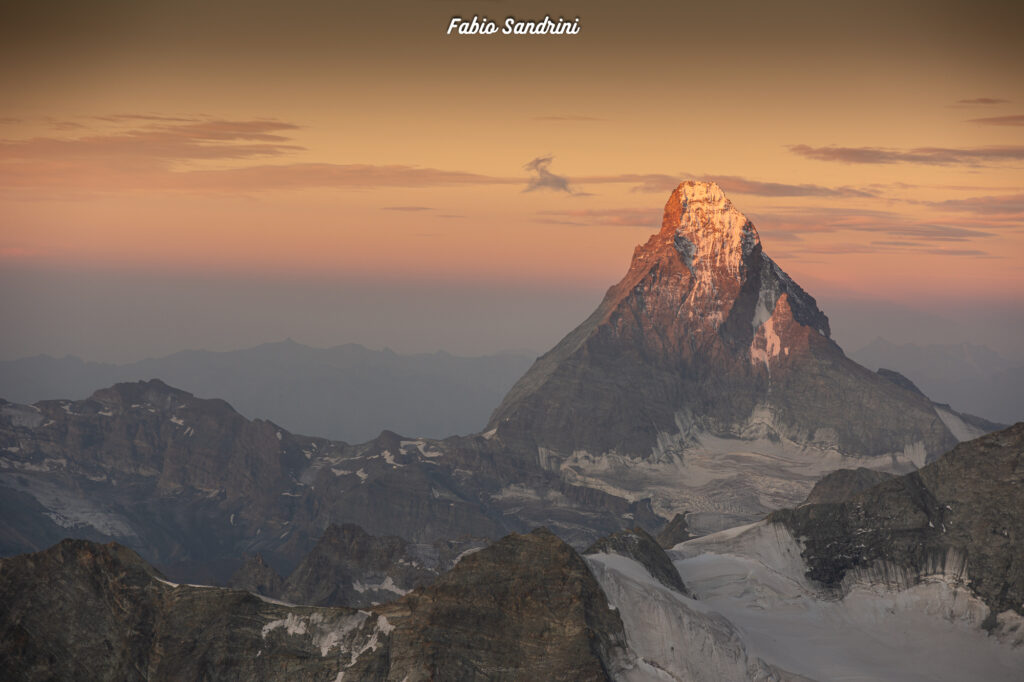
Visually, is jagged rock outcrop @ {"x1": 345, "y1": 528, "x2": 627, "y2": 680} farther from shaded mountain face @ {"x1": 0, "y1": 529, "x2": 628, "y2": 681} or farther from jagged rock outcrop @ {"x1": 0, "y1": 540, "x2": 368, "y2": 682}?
jagged rock outcrop @ {"x1": 0, "y1": 540, "x2": 368, "y2": 682}

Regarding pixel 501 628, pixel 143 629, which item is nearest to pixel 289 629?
pixel 143 629

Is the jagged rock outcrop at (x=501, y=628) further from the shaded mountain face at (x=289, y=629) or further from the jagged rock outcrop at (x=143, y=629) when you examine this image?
the jagged rock outcrop at (x=143, y=629)

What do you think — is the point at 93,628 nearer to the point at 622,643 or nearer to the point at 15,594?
the point at 15,594

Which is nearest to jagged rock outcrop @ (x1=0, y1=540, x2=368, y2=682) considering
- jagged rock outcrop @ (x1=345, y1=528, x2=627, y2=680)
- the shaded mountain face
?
the shaded mountain face

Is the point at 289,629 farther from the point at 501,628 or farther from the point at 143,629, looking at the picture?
the point at 501,628

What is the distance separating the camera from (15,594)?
627ft

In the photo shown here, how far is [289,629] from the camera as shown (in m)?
188

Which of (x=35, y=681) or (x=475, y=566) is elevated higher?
(x=475, y=566)

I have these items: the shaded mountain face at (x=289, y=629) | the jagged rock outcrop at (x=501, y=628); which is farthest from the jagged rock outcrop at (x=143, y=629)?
the jagged rock outcrop at (x=501, y=628)

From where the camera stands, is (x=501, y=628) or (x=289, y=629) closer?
(x=289, y=629)

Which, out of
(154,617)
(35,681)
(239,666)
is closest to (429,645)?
(239,666)

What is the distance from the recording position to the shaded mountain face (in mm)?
182625

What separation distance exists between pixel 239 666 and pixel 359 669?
16702 mm

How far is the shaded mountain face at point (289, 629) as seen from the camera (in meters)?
183
